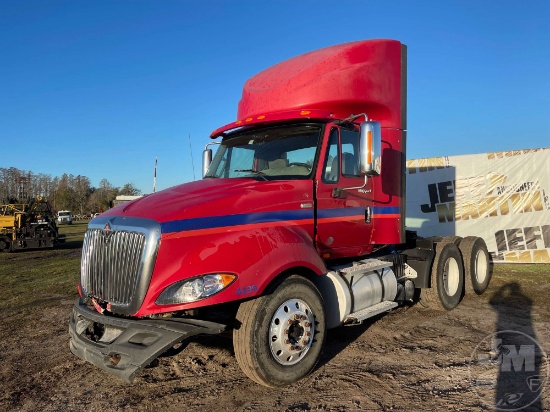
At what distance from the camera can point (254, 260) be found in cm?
365

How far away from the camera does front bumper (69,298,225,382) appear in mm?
3316

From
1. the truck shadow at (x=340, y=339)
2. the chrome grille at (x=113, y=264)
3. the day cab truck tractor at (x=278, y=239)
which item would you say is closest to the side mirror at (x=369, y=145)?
the day cab truck tractor at (x=278, y=239)

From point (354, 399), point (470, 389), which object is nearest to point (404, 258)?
point (470, 389)

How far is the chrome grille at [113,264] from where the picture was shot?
355cm

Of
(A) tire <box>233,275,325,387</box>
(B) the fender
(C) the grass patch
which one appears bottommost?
(C) the grass patch

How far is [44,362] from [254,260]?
2.89m

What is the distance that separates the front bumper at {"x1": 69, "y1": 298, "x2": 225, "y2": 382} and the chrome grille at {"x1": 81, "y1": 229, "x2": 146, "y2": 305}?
0.23m

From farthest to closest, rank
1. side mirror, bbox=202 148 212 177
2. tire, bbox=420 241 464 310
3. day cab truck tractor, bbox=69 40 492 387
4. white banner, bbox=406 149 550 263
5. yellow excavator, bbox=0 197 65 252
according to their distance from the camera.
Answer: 1. yellow excavator, bbox=0 197 65 252
2. white banner, bbox=406 149 550 263
3. tire, bbox=420 241 464 310
4. side mirror, bbox=202 148 212 177
5. day cab truck tractor, bbox=69 40 492 387

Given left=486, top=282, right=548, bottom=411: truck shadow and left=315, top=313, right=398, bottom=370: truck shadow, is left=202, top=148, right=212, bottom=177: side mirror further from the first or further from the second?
left=486, top=282, right=548, bottom=411: truck shadow

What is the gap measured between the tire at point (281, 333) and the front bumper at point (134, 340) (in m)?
0.31

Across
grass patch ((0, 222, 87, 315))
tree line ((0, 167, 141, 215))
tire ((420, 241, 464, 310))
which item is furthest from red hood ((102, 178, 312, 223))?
tree line ((0, 167, 141, 215))

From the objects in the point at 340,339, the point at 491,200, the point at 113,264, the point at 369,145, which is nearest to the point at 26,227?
the point at 113,264

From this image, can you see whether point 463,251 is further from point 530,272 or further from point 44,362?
point 44,362

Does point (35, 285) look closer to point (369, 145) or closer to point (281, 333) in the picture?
point (281, 333)
